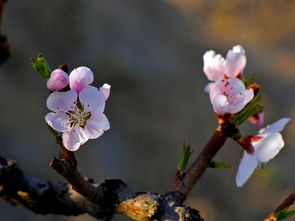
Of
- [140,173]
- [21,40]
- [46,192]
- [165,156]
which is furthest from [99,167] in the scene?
[46,192]

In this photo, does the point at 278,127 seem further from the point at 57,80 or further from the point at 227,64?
the point at 57,80

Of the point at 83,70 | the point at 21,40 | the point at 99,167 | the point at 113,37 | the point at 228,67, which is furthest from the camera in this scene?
the point at 113,37

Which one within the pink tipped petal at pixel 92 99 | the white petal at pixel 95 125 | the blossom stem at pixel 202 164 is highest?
the blossom stem at pixel 202 164

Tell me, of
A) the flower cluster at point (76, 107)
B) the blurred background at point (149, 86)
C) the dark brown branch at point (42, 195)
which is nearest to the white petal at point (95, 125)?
the flower cluster at point (76, 107)

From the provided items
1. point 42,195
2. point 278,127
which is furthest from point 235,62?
point 42,195

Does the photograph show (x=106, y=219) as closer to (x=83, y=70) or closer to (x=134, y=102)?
(x=83, y=70)

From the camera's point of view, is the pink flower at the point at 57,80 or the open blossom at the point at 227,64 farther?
the open blossom at the point at 227,64

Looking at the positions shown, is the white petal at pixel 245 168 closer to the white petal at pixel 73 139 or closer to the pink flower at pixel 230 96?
the pink flower at pixel 230 96

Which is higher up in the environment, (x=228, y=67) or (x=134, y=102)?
(x=134, y=102)
